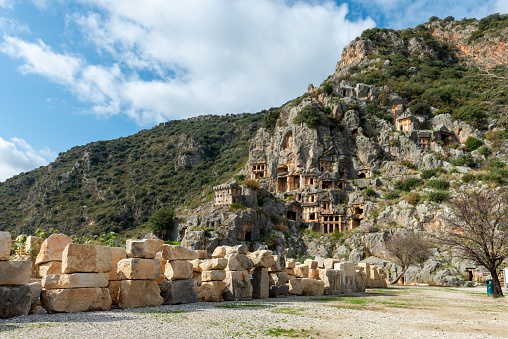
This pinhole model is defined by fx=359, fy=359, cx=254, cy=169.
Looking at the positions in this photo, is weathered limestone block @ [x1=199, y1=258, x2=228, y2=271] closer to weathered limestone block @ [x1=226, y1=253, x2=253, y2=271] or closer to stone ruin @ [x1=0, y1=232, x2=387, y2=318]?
stone ruin @ [x1=0, y1=232, x2=387, y2=318]

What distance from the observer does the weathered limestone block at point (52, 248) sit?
12945mm

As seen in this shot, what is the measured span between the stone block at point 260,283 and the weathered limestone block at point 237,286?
81 centimetres

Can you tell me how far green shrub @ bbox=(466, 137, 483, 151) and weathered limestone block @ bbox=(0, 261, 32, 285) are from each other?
79.4m

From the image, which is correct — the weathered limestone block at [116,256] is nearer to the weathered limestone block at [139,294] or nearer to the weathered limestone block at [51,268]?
the weathered limestone block at [139,294]

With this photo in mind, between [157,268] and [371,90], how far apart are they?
291 feet

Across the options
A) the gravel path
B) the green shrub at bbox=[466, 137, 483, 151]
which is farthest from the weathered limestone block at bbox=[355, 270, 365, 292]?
the green shrub at bbox=[466, 137, 483, 151]

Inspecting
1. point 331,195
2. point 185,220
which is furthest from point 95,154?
point 331,195

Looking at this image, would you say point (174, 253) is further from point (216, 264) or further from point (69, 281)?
point (69, 281)

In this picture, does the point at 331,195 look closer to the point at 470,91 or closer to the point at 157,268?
the point at 470,91

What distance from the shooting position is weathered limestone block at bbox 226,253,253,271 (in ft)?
52.0

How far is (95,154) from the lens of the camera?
12962 centimetres

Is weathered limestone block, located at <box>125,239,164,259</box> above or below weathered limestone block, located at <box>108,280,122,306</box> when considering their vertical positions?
above

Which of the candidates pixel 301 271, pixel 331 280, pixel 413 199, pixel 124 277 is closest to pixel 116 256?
pixel 124 277

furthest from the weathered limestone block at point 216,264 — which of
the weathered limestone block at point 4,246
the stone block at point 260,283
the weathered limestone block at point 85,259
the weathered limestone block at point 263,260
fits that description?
the weathered limestone block at point 4,246
